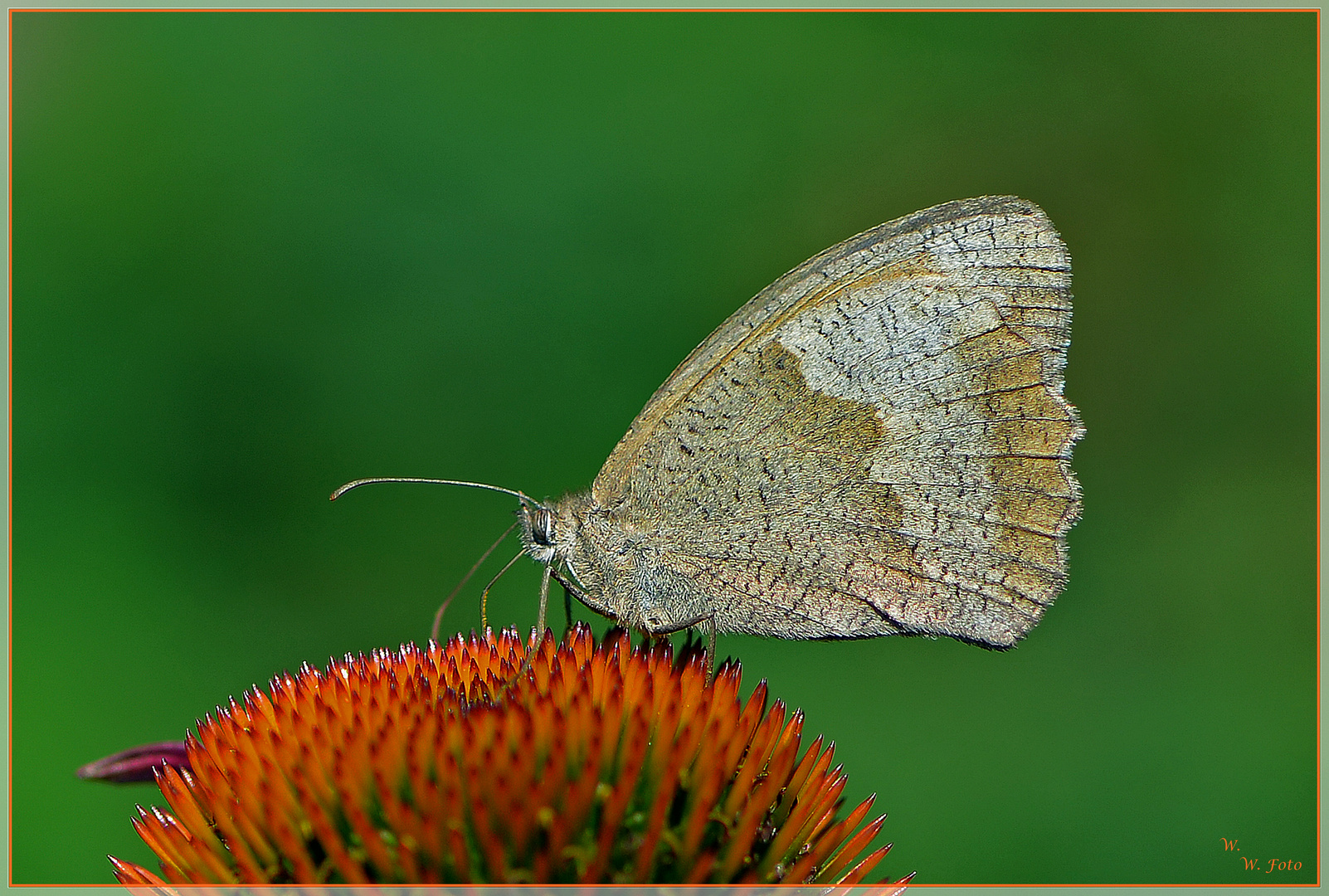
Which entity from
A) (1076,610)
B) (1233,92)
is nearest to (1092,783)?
(1076,610)

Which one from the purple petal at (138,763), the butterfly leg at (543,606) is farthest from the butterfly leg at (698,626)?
the purple petal at (138,763)

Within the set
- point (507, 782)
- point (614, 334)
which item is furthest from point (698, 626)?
point (614, 334)

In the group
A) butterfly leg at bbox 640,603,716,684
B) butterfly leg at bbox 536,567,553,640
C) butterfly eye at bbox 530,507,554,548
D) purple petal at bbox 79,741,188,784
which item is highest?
butterfly eye at bbox 530,507,554,548

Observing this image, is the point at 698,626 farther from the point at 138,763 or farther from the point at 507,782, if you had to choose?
the point at 138,763

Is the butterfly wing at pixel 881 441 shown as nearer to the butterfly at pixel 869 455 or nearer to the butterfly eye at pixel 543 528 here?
the butterfly at pixel 869 455

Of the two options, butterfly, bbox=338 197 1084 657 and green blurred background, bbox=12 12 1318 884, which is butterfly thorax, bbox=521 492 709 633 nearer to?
butterfly, bbox=338 197 1084 657

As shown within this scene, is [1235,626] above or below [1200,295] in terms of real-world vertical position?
below

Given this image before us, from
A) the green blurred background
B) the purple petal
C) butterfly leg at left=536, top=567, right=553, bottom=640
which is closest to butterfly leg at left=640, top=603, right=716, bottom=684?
butterfly leg at left=536, top=567, right=553, bottom=640

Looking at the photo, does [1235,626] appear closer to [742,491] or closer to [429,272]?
[742,491]
